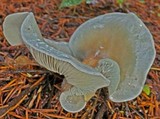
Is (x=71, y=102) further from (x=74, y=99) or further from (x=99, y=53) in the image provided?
(x=99, y=53)

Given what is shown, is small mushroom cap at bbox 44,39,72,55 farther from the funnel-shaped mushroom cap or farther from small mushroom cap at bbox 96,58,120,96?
small mushroom cap at bbox 96,58,120,96

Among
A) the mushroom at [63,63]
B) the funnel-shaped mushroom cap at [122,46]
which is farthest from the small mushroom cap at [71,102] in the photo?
the funnel-shaped mushroom cap at [122,46]

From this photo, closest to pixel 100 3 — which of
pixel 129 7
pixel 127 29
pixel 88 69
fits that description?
pixel 129 7

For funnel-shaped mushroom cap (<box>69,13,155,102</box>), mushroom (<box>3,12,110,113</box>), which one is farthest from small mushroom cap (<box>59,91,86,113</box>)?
funnel-shaped mushroom cap (<box>69,13,155,102</box>)

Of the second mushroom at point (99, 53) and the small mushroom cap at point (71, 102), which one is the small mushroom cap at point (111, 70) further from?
the small mushroom cap at point (71, 102)

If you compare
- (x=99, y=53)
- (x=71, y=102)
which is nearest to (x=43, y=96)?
(x=71, y=102)

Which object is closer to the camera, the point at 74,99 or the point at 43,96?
the point at 74,99
